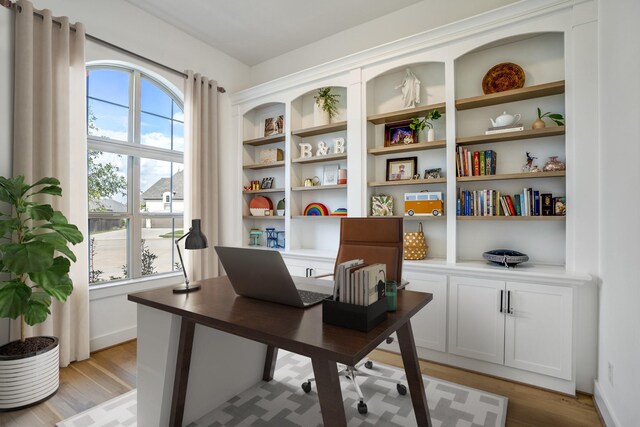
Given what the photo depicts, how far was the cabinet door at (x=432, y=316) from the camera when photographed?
245 centimetres

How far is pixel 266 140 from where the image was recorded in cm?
387

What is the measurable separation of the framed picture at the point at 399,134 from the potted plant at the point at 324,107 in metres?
0.66

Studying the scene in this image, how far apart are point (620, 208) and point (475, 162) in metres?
1.05

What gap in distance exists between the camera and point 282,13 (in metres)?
3.20

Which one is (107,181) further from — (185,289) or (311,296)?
(311,296)

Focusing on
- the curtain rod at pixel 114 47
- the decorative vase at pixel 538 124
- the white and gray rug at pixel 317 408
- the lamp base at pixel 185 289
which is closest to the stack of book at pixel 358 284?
the lamp base at pixel 185 289

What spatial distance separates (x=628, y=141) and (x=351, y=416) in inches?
79.7

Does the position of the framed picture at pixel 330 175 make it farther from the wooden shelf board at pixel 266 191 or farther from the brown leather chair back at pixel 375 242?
the brown leather chair back at pixel 375 242

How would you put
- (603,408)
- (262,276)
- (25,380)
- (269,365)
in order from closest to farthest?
(262,276) < (603,408) < (25,380) < (269,365)

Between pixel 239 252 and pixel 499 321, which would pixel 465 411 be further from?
pixel 239 252

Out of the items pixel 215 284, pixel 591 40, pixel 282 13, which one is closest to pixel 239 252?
pixel 215 284

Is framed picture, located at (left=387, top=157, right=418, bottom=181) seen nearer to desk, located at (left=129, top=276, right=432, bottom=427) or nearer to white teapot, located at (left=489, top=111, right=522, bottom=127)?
white teapot, located at (left=489, top=111, right=522, bottom=127)

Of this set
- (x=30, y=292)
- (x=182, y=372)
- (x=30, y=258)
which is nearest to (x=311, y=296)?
(x=182, y=372)

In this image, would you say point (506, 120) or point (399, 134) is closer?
point (506, 120)
